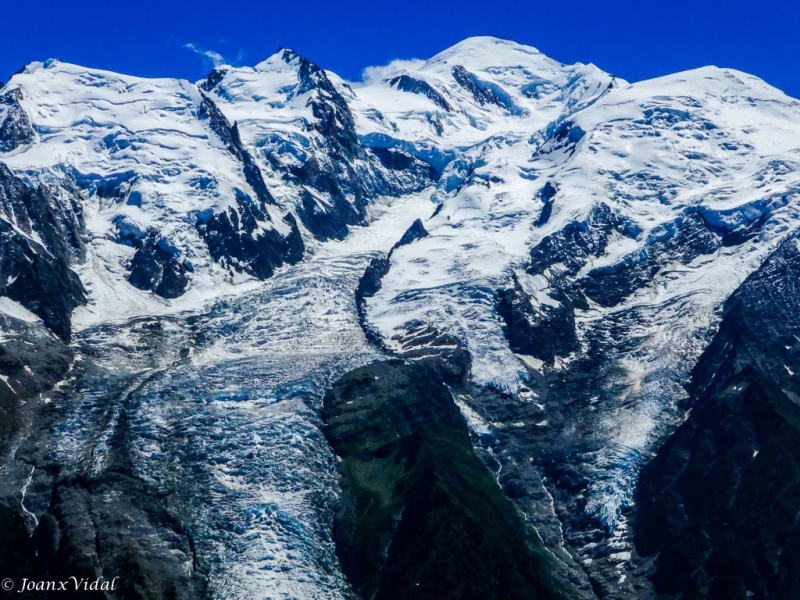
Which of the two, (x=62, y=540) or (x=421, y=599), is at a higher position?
(x=62, y=540)

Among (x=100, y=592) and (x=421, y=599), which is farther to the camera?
(x=421, y=599)

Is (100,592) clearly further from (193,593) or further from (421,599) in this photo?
(421,599)

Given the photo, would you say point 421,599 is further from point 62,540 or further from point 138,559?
point 62,540

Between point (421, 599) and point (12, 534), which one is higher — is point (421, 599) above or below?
below

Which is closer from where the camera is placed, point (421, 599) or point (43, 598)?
point (43, 598)

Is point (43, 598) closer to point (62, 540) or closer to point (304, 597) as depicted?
point (62, 540)

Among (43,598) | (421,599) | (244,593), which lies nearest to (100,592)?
(43,598)

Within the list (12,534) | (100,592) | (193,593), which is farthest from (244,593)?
(12,534)
